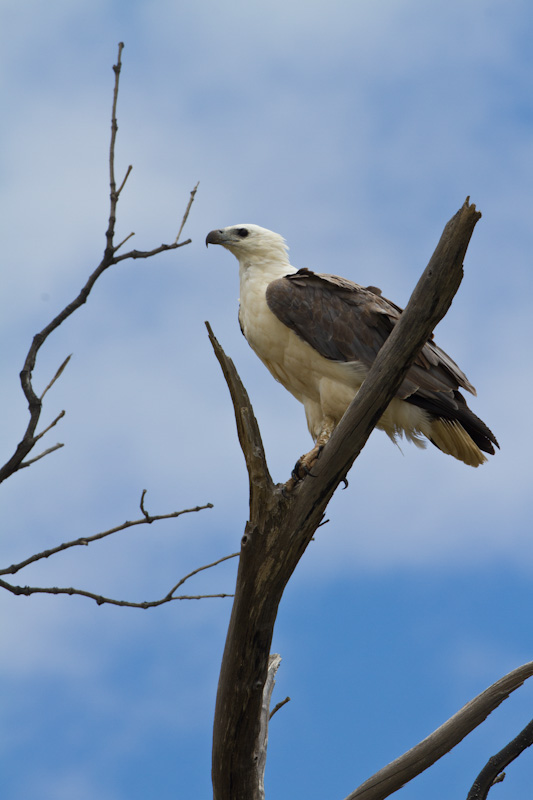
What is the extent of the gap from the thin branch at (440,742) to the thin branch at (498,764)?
0.69 feet

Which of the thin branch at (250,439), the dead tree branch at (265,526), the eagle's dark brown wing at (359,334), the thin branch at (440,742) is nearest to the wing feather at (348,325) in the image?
the eagle's dark brown wing at (359,334)

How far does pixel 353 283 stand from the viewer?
236 inches

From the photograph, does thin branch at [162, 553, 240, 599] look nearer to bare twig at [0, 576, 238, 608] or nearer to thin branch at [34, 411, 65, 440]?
bare twig at [0, 576, 238, 608]

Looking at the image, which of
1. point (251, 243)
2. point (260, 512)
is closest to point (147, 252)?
point (260, 512)

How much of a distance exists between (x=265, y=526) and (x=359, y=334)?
1890 mm

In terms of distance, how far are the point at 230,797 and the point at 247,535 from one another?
1622 millimetres

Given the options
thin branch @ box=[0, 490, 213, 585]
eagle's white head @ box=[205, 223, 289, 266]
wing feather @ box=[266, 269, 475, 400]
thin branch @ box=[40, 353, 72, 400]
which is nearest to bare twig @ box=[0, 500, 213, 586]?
thin branch @ box=[0, 490, 213, 585]

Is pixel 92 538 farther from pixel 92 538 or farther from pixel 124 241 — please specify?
pixel 124 241

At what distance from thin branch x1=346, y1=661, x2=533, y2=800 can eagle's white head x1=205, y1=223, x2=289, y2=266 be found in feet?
11.8

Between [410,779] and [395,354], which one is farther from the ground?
[395,354]

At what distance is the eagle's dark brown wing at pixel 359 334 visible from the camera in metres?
5.57

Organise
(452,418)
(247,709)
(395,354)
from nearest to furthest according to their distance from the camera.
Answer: (395,354), (247,709), (452,418)

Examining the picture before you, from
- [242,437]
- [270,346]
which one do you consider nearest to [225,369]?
[242,437]

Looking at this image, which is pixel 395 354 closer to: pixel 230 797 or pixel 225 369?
pixel 225 369
